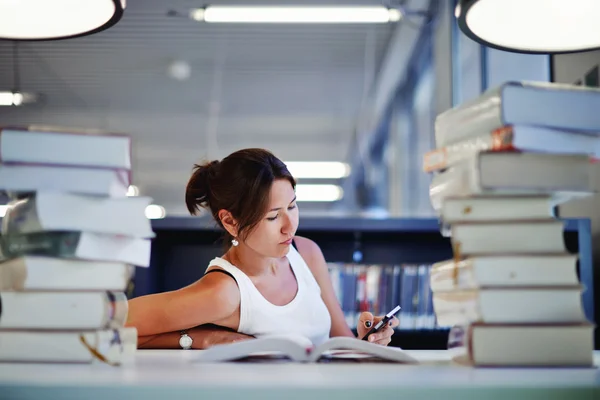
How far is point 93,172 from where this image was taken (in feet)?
2.92

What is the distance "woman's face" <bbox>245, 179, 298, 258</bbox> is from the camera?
178 cm

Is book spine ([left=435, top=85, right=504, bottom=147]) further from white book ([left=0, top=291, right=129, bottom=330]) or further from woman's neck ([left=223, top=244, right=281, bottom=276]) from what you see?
woman's neck ([left=223, top=244, right=281, bottom=276])

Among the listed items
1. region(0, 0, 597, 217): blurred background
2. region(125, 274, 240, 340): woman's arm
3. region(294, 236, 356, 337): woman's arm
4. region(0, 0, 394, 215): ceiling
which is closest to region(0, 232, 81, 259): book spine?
region(125, 274, 240, 340): woman's arm

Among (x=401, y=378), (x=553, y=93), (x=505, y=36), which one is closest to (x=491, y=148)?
Result: (x=553, y=93)

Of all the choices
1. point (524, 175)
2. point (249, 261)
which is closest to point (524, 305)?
point (524, 175)

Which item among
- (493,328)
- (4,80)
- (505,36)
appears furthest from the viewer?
(4,80)

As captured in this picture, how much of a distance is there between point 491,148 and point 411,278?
2052mm

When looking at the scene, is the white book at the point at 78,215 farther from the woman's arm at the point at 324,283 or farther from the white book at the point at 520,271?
the woman's arm at the point at 324,283

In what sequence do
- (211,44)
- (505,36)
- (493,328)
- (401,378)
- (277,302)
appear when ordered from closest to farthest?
(401,378) → (493,328) → (505,36) → (277,302) → (211,44)

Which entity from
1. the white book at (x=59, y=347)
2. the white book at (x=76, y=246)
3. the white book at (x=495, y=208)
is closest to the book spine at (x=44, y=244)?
the white book at (x=76, y=246)

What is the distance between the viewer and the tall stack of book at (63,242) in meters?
Answer: 0.87

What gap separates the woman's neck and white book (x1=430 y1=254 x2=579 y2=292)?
99 centimetres

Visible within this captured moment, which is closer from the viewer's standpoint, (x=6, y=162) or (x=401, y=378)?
(x=401, y=378)

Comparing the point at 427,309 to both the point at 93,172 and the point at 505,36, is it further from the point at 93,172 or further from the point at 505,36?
the point at 93,172
